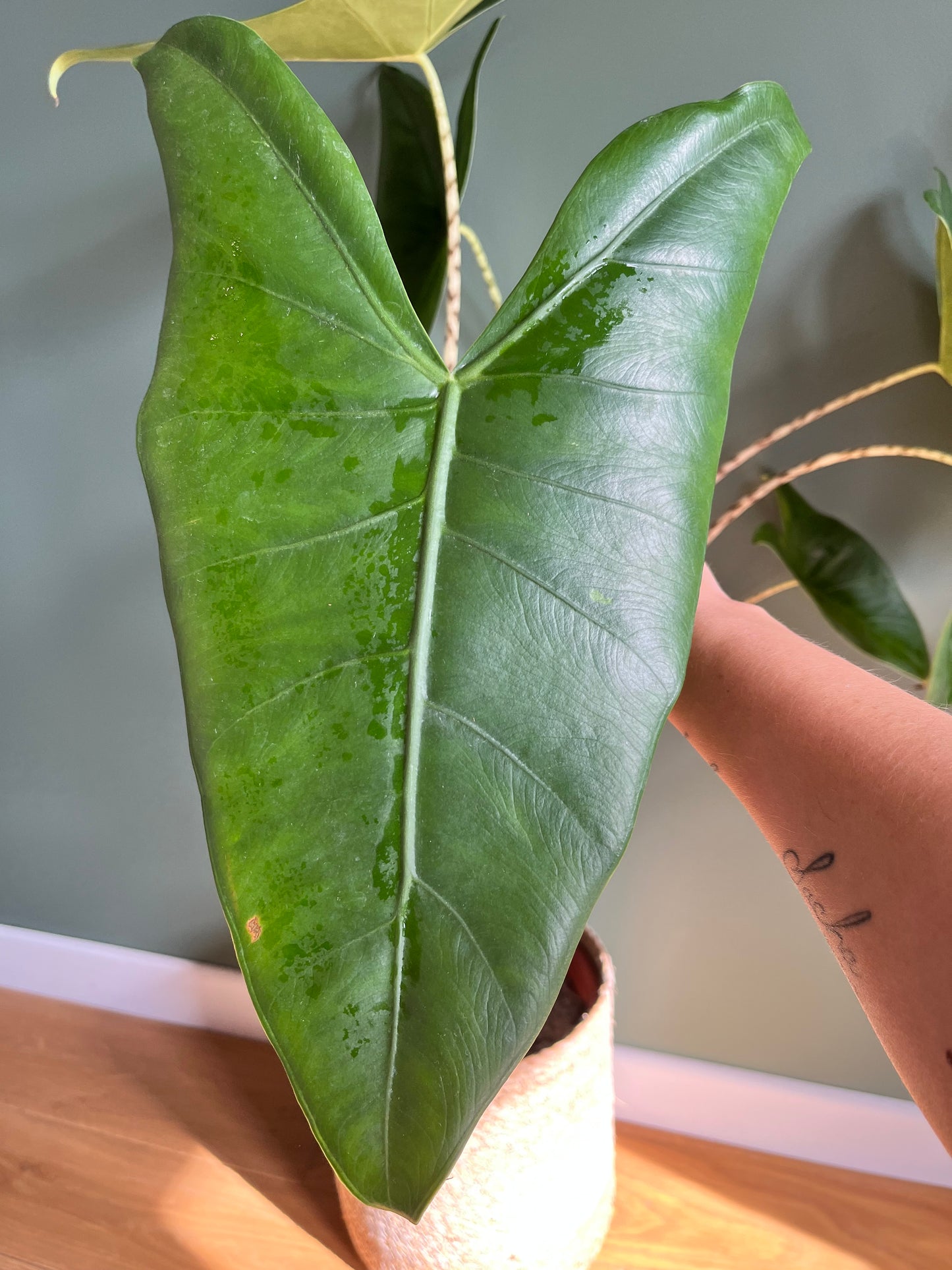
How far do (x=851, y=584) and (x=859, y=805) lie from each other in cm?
47

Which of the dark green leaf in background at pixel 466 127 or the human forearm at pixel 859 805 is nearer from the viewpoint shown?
the human forearm at pixel 859 805

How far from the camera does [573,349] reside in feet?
1.42

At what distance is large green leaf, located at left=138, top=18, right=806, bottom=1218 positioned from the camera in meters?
0.37

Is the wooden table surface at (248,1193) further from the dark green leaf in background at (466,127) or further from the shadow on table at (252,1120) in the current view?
the dark green leaf in background at (466,127)

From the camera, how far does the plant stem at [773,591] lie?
0.90m

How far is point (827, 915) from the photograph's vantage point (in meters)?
0.45

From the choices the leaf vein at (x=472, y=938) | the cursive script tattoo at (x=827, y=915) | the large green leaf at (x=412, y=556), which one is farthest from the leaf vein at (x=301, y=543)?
the cursive script tattoo at (x=827, y=915)

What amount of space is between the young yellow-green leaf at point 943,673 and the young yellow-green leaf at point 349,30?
2.01 feet

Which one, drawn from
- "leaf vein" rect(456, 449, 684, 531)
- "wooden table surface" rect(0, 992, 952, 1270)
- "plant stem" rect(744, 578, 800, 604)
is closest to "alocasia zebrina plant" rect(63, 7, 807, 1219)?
"leaf vein" rect(456, 449, 684, 531)

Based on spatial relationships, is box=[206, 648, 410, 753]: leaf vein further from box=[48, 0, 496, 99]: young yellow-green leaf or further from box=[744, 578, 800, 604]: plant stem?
box=[744, 578, 800, 604]: plant stem

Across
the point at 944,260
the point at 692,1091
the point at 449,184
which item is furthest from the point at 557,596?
the point at 692,1091

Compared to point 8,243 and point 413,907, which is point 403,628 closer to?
point 413,907

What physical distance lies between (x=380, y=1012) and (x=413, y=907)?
5 cm

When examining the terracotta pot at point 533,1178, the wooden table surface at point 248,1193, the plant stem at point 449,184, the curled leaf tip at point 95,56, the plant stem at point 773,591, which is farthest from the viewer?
the wooden table surface at point 248,1193
